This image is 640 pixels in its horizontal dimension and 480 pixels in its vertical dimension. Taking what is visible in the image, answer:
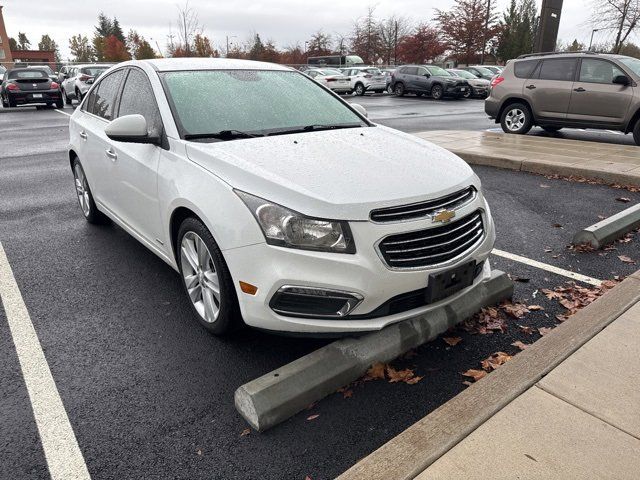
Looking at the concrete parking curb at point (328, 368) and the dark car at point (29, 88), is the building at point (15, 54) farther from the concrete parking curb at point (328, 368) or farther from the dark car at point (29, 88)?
the concrete parking curb at point (328, 368)

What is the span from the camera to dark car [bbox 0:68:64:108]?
779 inches

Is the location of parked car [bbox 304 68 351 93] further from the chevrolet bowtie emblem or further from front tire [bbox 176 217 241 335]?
the chevrolet bowtie emblem

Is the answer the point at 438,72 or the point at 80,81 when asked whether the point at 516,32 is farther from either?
the point at 80,81

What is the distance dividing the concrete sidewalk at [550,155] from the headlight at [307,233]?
6.11 m

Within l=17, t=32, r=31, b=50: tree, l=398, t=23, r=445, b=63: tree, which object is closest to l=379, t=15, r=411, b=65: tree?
l=398, t=23, r=445, b=63: tree

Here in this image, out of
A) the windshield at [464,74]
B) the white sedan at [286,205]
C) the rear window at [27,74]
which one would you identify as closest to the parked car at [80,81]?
the rear window at [27,74]

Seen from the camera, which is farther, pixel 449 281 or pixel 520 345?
pixel 520 345

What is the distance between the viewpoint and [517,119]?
11.7m

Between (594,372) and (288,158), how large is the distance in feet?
6.77

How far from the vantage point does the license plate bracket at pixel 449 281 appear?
9.07 ft

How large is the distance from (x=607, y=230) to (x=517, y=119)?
297 inches

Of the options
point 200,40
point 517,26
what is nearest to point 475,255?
point 200,40

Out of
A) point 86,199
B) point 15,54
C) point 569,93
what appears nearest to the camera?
point 86,199

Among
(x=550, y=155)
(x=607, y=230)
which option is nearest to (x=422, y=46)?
(x=550, y=155)
